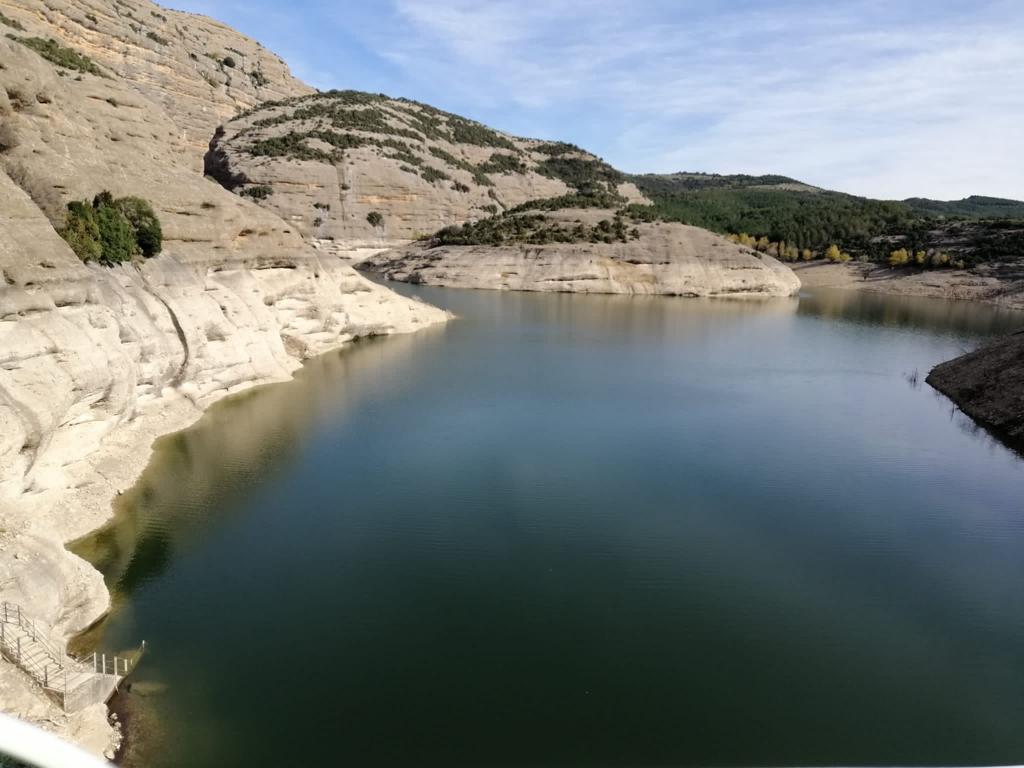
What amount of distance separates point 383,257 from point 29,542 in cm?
8761

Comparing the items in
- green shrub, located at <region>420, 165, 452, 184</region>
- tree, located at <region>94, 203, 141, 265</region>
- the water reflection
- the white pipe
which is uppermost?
green shrub, located at <region>420, 165, 452, 184</region>

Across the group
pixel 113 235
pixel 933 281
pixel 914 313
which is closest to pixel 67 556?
pixel 113 235

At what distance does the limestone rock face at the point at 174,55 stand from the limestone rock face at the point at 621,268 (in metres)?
32.1

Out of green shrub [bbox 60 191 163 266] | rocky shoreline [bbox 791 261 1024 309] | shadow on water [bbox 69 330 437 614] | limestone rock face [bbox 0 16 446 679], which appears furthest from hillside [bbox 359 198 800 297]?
green shrub [bbox 60 191 163 266]

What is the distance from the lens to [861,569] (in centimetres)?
1788

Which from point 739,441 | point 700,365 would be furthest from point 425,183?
point 739,441

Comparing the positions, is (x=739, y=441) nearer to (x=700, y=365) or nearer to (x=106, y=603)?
(x=700, y=365)

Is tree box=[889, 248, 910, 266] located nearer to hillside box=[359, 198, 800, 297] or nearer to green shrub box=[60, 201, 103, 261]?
hillside box=[359, 198, 800, 297]

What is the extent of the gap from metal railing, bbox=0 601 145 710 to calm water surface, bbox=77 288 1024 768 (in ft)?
3.79

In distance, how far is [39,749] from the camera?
15.4 feet

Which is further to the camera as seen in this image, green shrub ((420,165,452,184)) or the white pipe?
green shrub ((420,165,452,184))

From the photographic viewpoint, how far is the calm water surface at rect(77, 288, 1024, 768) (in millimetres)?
12031

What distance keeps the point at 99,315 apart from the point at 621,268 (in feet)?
227

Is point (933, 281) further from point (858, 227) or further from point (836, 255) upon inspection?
point (858, 227)
